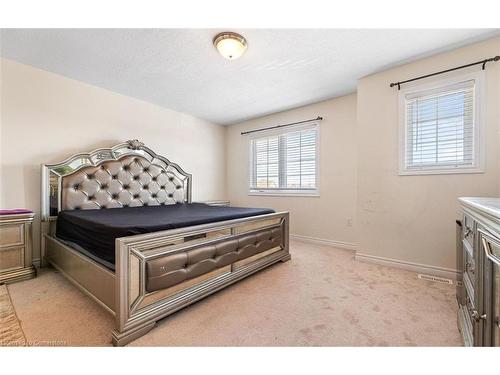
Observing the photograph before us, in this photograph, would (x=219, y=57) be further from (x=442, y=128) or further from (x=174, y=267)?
(x=442, y=128)

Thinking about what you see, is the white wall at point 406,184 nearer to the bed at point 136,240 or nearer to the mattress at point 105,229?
the bed at point 136,240

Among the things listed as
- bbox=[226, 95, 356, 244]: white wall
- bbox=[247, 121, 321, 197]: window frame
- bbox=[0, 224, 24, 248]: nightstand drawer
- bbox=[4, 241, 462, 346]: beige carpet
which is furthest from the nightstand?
bbox=[226, 95, 356, 244]: white wall

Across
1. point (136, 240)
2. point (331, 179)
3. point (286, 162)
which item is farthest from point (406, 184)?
point (136, 240)

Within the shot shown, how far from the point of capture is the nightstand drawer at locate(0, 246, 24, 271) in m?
1.90

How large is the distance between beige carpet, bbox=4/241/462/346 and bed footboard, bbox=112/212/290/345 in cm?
10

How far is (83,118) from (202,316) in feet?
8.57

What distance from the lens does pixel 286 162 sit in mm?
3688

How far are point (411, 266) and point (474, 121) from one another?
146 cm

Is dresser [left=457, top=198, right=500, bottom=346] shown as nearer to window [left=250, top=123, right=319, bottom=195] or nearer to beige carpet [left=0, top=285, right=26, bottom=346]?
beige carpet [left=0, top=285, right=26, bottom=346]

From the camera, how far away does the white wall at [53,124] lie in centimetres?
214
